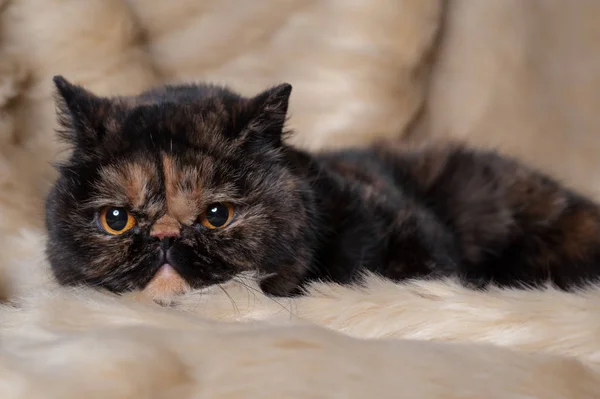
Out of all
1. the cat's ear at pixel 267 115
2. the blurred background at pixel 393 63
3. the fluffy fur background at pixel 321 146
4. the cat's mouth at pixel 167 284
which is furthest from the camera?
the blurred background at pixel 393 63

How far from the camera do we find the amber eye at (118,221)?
88cm

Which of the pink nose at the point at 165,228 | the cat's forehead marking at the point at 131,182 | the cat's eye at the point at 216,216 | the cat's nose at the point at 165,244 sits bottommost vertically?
the cat's nose at the point at 165,244

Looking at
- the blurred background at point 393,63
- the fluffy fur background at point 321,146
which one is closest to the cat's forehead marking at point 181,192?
Answer: the fluffy fur background at point 321,146

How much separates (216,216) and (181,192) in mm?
62

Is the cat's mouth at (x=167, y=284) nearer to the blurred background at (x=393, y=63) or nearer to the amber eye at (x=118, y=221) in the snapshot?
the amber eye at (x=118, y=221)

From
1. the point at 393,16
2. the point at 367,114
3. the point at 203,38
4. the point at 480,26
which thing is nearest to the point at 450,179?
the point at 367,114

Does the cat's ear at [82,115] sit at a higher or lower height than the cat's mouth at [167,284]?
higher

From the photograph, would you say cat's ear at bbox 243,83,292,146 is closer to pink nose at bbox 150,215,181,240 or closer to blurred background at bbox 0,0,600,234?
pink nose at bbox 150,215,181,240

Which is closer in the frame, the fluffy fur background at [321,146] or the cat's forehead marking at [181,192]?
the fluffy fur background at [321,146]

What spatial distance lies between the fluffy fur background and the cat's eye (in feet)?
0.35

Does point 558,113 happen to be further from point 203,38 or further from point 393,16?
point 203,38

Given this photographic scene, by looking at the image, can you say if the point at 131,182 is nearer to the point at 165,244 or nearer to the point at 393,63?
the point at 165,244

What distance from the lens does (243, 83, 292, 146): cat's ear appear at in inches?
37.7

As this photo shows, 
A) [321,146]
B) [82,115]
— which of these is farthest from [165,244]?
[321,146]
